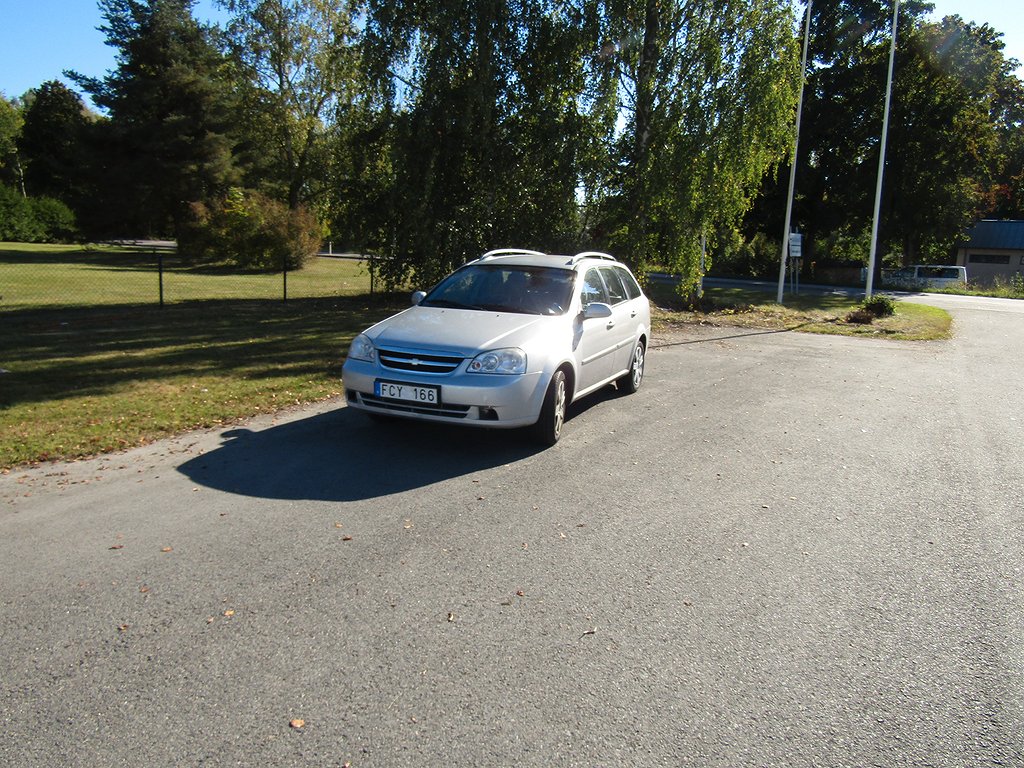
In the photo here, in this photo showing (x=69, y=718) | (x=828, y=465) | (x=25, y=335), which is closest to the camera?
(x=69, y=718)

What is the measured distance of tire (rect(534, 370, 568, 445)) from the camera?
6762 millimetres

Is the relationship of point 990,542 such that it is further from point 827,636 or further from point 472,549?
point 472,549

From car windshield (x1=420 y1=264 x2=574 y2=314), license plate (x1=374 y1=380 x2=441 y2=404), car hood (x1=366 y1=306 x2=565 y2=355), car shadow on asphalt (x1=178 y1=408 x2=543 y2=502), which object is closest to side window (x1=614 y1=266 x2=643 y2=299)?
car windshield (x1=420 y1=264 x2=574 y2=314)

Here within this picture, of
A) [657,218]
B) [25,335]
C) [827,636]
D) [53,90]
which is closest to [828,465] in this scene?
[827,636]

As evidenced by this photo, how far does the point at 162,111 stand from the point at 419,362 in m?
42.6

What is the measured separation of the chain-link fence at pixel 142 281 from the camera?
19.6 m

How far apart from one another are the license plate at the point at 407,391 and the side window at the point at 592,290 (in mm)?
2183

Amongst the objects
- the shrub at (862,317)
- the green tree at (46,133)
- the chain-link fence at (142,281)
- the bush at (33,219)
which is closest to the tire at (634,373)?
the chain-link fence at (142,281)

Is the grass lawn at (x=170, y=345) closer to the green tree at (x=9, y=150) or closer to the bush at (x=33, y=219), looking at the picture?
the bush at (x=33, y=219)

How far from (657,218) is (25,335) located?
14.6m

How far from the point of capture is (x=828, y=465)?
6707mm

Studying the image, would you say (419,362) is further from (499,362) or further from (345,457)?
(345,457)

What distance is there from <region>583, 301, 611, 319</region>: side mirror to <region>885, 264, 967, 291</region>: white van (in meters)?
43.1

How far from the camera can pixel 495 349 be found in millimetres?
6488
